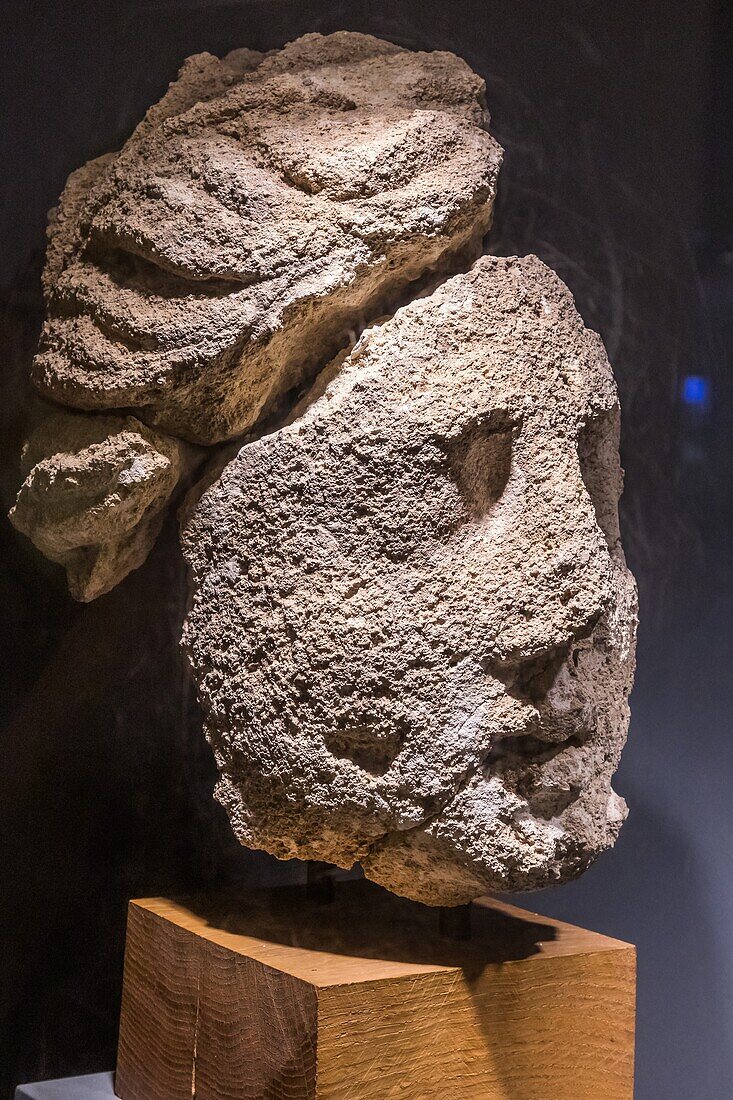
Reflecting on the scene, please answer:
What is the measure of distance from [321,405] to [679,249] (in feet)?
3.26

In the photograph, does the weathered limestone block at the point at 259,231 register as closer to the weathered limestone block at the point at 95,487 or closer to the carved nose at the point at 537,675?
the weathered limestone block at the point at 95,487

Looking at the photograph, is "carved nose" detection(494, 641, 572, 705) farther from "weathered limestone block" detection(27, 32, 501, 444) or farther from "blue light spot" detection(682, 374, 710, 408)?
"blue light spot" detection(682, 374, 710, 408)

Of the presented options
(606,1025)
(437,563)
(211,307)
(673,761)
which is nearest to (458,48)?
(211,307)

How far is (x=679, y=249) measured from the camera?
7.66ft

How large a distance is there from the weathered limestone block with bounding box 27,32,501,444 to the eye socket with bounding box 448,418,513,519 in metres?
0.29

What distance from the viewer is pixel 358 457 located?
1.62 meters

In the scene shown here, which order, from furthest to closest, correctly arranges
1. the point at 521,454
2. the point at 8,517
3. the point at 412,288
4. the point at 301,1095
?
the point at 8,517
the point at 412,288
the point at 521,454
the point at 301,1095

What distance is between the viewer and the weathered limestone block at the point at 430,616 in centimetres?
157

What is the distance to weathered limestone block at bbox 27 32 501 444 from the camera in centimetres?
170

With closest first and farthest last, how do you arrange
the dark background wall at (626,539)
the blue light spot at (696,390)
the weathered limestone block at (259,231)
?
the weathered limestone block at (259,231) → the dark background wall at (626,539) → the blue light spot at (696,390)

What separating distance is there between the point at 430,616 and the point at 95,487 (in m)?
0.56

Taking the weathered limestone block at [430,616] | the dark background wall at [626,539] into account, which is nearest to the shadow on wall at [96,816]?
the dark background wall at [626,539]

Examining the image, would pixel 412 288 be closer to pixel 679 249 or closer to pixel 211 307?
pixel 211 307

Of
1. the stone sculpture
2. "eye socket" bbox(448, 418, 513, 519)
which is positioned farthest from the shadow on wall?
"eye socket" bbox(448, 418, 513, 519)
